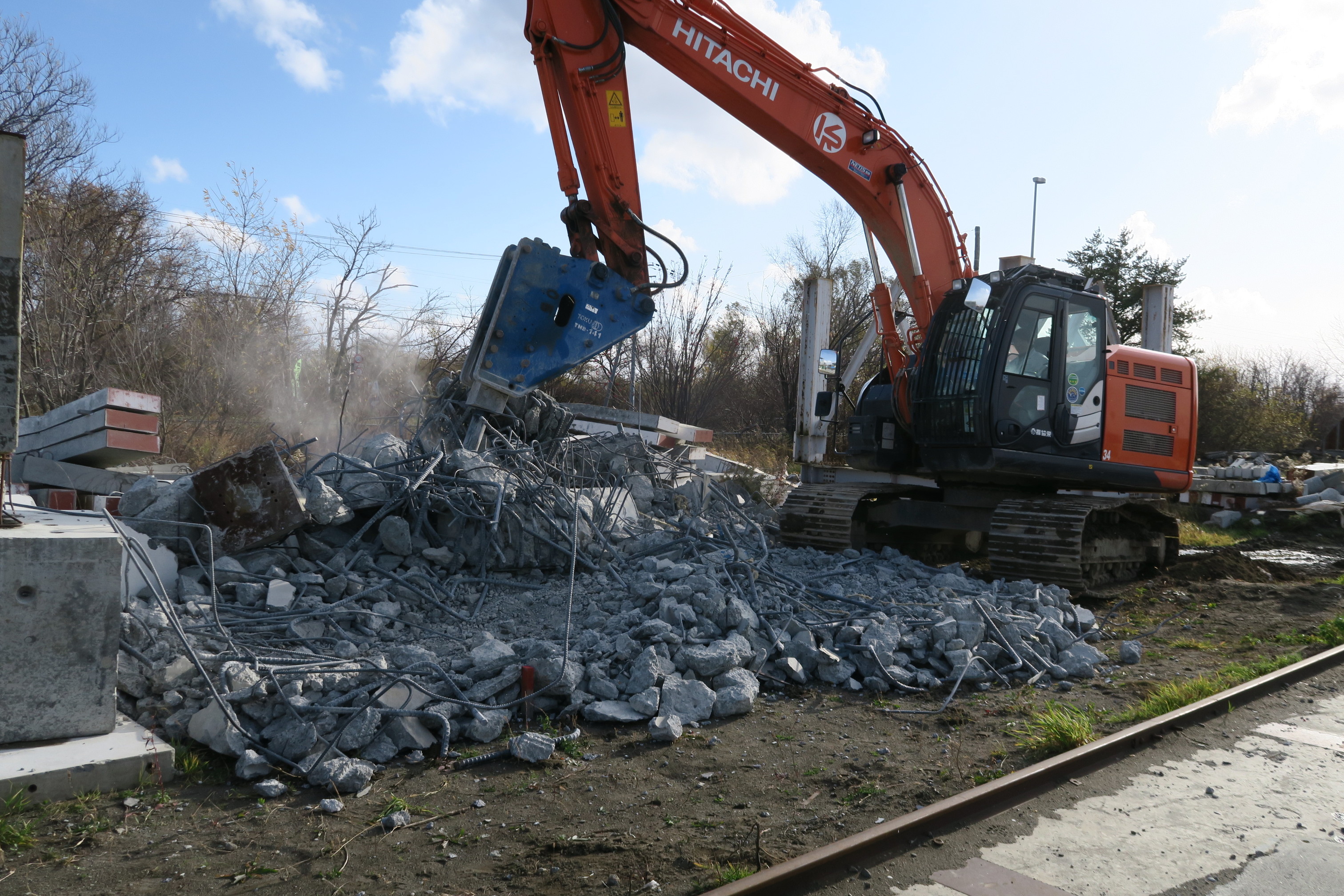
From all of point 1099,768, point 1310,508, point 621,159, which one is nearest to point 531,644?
point 1099,768

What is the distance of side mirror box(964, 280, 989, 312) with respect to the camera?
7.56 metres

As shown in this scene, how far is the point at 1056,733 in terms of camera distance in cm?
434

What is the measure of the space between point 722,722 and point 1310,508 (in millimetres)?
14555

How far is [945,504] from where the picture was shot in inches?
360

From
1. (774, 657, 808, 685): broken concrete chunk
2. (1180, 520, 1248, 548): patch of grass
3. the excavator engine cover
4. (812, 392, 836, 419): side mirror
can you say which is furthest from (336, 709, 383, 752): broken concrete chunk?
(1180, 520, 1248, 548): patch of grass

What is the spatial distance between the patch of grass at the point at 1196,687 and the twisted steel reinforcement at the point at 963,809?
9 centimetres

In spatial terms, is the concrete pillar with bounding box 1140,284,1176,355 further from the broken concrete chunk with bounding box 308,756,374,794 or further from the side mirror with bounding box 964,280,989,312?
the broken concrete chunk with bounding box 308,756,374,794

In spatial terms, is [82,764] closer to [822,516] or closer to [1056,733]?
[1056,733]

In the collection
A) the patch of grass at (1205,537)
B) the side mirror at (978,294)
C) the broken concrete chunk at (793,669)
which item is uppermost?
the side mirror at (978,294)

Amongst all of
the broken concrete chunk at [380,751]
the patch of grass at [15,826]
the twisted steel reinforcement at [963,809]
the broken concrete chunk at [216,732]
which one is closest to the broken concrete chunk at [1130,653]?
the twisted steel reinforcement at [963,809]

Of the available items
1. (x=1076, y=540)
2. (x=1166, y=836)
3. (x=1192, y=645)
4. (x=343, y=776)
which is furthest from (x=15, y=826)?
(x=1076, y=540)

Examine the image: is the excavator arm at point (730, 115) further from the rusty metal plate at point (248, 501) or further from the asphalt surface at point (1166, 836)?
the asphalt surface at point (1166, 836)

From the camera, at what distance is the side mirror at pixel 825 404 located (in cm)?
1059

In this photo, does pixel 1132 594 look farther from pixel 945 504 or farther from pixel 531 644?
pixel 531 644
